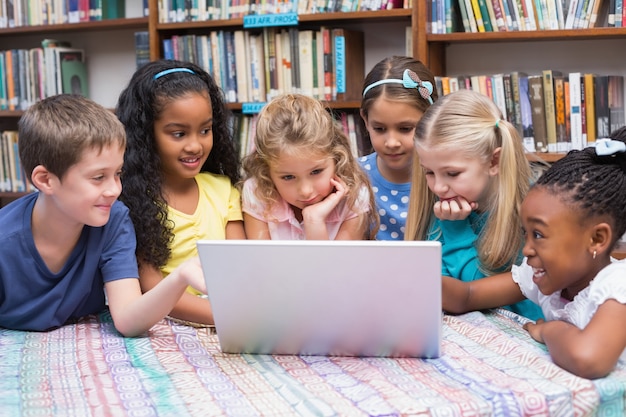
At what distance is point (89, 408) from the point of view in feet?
3.28

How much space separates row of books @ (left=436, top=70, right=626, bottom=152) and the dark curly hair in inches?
49.7

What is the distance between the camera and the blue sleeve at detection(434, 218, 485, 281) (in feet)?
5.21

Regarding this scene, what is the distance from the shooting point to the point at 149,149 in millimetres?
1700

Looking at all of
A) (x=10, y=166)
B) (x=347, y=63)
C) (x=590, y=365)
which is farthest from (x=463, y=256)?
(x=10, y=166)

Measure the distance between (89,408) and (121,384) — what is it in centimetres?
10

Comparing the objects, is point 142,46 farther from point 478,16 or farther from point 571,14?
point 571,14

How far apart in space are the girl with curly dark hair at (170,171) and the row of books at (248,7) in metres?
1.14

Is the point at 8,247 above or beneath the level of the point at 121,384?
above

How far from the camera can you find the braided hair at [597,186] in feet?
3.97

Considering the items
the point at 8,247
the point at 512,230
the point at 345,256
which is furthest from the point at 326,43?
the point at 345,256

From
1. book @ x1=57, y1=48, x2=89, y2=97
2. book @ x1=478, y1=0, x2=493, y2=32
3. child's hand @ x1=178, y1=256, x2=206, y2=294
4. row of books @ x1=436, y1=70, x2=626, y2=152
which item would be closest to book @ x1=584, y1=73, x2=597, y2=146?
row of books @ x1=436, y1=70, x2=626, y2=152

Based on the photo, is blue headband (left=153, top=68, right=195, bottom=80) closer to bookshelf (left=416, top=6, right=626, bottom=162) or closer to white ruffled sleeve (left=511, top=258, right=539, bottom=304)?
white ruffled sleeve (left=511, top=258, right=539, bottom=304)

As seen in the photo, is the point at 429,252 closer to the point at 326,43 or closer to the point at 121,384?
the point at 121,384

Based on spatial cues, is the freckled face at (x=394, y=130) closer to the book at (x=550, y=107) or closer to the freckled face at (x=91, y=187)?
the freckled face at (x=91, y=187)
